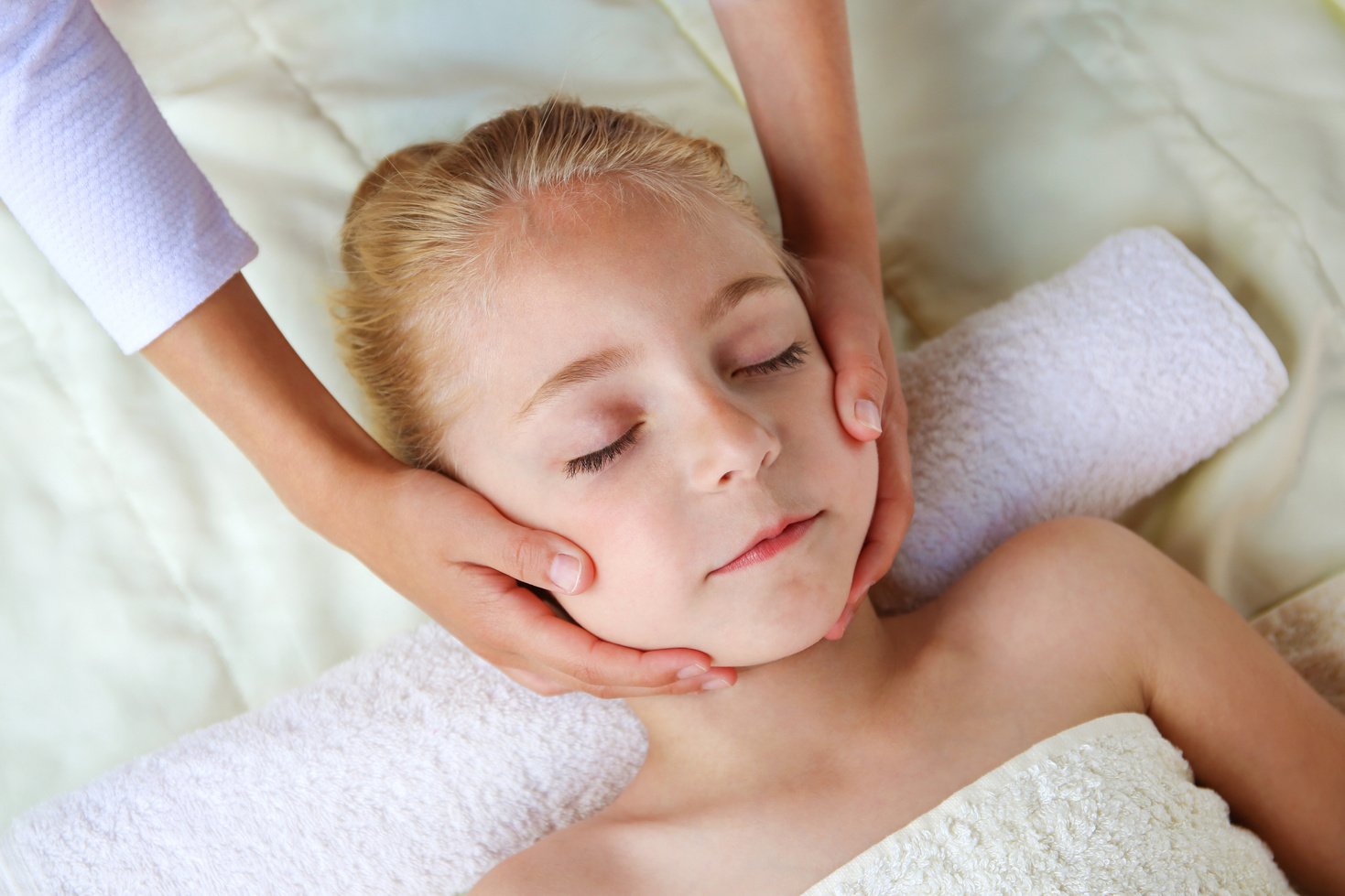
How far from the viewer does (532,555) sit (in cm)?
108

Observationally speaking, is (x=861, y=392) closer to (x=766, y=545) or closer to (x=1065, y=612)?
(x=766, y=545)

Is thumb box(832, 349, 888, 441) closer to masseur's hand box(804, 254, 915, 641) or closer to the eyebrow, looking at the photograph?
masseur's hand box(804, 254, 915, 641)

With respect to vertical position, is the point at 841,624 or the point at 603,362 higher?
the point at 603,362

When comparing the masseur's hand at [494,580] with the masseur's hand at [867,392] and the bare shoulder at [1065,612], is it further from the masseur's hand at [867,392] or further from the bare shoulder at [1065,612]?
the bare shoulder at [1065,612]

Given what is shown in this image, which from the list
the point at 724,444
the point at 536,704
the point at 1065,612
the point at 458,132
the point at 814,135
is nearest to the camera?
the point at 724,444

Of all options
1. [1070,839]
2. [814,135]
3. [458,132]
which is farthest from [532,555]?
[458,132]

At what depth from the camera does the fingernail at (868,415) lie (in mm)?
1121

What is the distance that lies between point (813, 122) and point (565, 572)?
67 cm

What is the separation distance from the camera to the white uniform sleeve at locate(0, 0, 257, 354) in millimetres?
1181

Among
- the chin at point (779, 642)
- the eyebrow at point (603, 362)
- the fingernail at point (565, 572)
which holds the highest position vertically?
the eyebrow at point (603, 362)

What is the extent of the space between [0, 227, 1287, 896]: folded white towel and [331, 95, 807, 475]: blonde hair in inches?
10.7

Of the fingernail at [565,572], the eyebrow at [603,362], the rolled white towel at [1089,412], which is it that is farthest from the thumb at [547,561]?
the rolled white towel at [1089,412]

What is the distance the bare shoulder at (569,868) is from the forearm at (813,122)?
0.69m

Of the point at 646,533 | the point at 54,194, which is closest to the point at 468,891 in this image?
the point at 646,533
